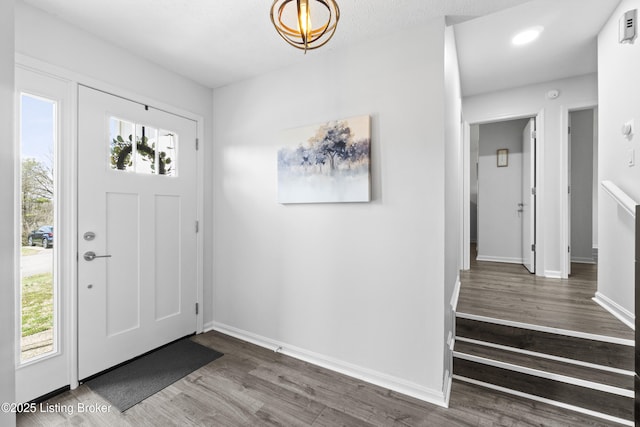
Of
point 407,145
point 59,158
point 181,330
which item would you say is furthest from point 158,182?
point 407,145

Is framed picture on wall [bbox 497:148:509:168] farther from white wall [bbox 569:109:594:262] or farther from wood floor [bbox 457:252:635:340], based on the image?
wood floor [bbox 457:252:635:340]

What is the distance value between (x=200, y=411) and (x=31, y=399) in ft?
3.49

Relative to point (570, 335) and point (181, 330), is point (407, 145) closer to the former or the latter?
point (570, 335)

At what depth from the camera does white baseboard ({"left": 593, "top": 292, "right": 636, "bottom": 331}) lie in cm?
215

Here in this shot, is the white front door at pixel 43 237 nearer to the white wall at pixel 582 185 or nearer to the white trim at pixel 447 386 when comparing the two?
the white trim at pixel 447 386

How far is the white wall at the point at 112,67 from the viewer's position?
6.08 feet

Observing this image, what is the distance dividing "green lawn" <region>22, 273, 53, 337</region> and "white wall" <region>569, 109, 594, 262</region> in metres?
6.42

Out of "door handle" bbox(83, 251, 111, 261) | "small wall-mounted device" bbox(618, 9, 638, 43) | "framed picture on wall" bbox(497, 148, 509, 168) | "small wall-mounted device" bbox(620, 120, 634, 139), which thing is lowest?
"door handle" bbox(83, 251, 111, 261)

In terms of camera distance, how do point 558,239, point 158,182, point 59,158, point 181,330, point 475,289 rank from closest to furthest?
point 59,158, point 158,182, point 181,330, point 475,289, point 558,239

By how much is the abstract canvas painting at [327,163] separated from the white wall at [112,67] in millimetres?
1051

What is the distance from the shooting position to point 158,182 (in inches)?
102

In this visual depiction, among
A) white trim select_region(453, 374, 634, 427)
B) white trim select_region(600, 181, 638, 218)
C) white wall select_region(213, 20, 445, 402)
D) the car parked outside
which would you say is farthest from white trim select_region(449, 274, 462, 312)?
the car parked outside

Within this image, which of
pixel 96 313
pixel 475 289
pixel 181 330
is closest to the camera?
pixel 96 313

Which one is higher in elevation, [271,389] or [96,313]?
[96,313]
